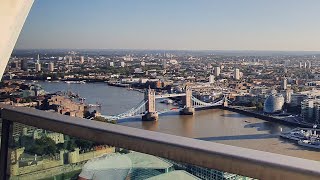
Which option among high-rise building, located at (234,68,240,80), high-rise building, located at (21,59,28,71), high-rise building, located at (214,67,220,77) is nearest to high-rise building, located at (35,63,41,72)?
high-rise building, located at (21,59,28,71)

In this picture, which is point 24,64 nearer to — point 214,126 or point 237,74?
point 237,74

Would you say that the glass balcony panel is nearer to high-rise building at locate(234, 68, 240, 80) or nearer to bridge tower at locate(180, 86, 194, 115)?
bridge tower at locate(180, 86, 194, 115)

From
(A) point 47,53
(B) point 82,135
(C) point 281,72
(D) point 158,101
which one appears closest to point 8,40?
(B) point 82,135

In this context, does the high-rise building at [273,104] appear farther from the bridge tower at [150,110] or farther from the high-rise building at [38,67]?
the high-rise building at [38,67]

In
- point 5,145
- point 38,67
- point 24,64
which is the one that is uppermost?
point 5,145

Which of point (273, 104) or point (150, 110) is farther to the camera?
point (273, 104)

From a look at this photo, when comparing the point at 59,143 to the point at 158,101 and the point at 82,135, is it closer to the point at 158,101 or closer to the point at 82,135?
the point at 82,135

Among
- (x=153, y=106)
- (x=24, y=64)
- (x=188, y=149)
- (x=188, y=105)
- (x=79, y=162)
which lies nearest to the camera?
(x=188, y=149)

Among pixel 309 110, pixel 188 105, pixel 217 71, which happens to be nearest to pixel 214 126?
pixel 188 105
